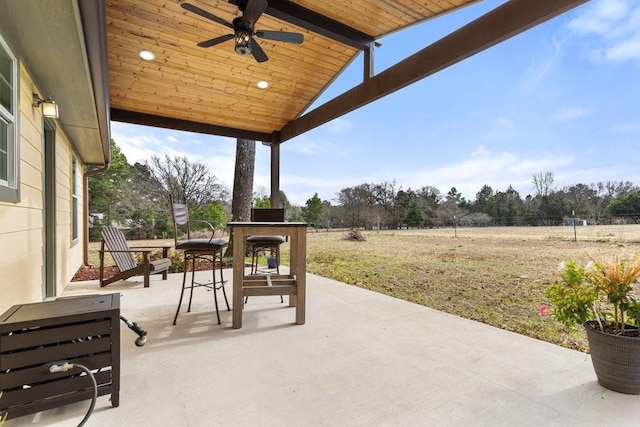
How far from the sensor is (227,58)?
3.66 m

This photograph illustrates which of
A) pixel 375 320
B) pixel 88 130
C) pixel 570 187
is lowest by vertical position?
pixel 375 320

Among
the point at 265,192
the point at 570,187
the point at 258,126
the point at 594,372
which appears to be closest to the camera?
the point at 594,372

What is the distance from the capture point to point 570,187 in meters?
2.73

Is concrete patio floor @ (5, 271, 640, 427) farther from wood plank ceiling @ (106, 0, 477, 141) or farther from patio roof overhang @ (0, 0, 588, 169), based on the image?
wood plank ceiling @ (106, 0, 477, 141)

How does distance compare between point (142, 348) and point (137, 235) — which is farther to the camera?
point (137, 235)

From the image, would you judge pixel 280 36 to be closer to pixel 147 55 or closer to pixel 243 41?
pixel 243 41

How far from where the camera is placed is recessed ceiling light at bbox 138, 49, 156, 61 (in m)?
3.34

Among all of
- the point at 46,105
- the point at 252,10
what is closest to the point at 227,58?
the point at 252,10

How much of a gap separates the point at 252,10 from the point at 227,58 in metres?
1.28

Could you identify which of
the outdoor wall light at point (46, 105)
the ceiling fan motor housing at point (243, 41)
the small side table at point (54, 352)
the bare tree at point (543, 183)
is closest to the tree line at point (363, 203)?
the bare tree at point (543, 183)

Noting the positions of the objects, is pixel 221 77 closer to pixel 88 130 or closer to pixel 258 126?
pixel 258 126

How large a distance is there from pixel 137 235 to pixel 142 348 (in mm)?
5989

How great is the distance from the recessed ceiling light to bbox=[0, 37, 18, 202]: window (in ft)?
4.77

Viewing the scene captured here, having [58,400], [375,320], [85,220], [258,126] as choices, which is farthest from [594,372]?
[85,220]
